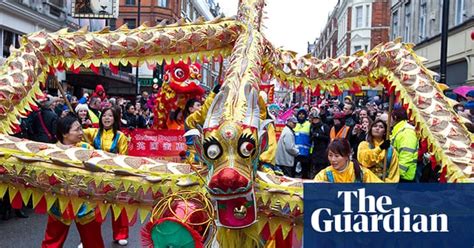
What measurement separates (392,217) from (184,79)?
5.04m

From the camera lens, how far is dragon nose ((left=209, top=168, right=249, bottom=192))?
2371mm

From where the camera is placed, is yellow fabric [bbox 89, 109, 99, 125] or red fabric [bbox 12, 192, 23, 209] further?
yellow fabric [bbox 89, 109, 99, 125]

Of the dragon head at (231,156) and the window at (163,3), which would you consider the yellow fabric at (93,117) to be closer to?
the dragon head at (231,156)

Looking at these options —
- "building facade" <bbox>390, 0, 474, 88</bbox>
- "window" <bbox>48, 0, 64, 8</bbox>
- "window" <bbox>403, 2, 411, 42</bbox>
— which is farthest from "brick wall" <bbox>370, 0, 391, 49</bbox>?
"window" <bbox>48, 0, 64, 8</bbox>

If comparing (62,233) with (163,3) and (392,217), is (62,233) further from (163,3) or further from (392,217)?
(163,3)

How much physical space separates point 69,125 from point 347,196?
265cm

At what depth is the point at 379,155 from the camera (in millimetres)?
5309

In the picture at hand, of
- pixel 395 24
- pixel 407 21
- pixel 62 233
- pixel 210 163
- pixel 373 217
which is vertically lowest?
pixel 62 233

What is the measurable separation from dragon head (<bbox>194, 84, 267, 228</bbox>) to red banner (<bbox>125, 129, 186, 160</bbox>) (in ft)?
15.4

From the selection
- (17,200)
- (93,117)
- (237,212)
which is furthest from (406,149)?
(93,117)

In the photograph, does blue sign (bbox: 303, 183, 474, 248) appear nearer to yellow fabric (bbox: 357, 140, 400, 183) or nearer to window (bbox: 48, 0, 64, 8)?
yellow fabric (bbox: 357, 140, 400, 183)

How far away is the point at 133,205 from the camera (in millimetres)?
2971

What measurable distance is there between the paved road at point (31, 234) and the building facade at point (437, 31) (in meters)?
10.7

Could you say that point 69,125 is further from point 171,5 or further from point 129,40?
point 171,5
